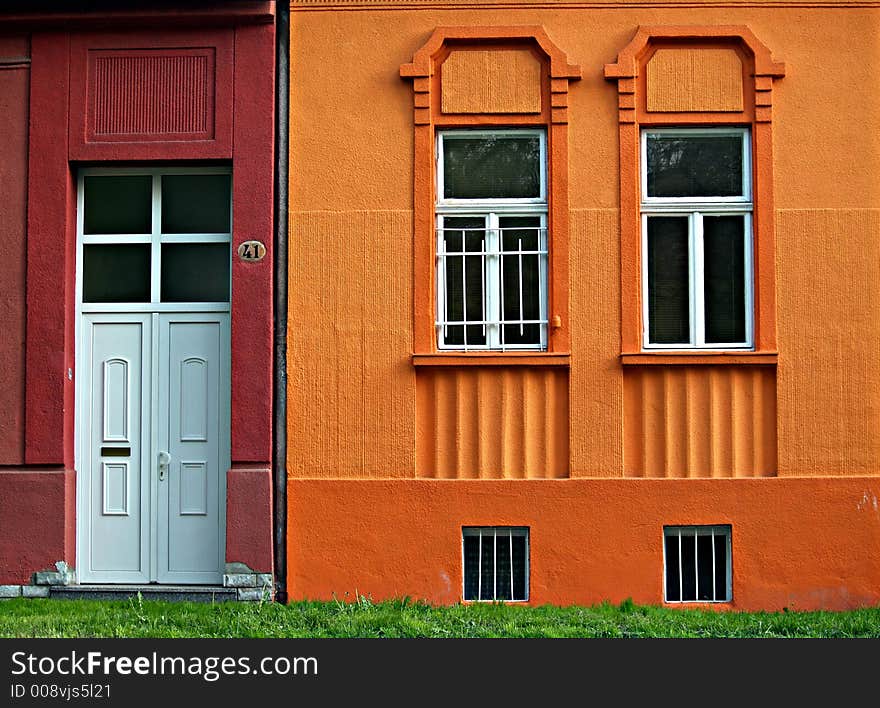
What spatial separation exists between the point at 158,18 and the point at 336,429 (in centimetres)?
354

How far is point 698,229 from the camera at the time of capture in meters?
9.88

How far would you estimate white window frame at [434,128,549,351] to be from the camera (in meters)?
9.88

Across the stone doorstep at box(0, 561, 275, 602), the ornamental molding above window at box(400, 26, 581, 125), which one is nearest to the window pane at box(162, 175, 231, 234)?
the ornamental molding above window at box(400, 26, 581, 125)

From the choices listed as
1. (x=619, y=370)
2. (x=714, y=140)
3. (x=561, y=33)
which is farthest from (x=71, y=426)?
(x=714, y=140)

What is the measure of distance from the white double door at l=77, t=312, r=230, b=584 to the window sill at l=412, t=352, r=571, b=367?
5.41ft

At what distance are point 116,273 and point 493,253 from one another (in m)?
3.07

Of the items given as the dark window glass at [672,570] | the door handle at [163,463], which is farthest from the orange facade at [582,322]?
the door handle at [163,463]

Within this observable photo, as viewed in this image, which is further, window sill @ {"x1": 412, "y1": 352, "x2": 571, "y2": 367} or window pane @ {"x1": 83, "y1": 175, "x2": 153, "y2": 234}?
window pane @ {"x1": 83, "y1": 175, "x2": 153, "y2": 234}

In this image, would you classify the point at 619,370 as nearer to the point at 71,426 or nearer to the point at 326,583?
the point at 326,583

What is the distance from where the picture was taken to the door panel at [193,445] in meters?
9.91

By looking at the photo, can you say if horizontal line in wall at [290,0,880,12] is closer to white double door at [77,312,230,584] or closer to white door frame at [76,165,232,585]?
white door frame at [76,165,232,585]

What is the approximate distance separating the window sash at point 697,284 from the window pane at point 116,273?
4.02 metres

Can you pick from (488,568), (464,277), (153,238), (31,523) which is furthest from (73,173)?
(488,568)

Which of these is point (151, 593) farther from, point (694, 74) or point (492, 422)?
point (694, 74)
